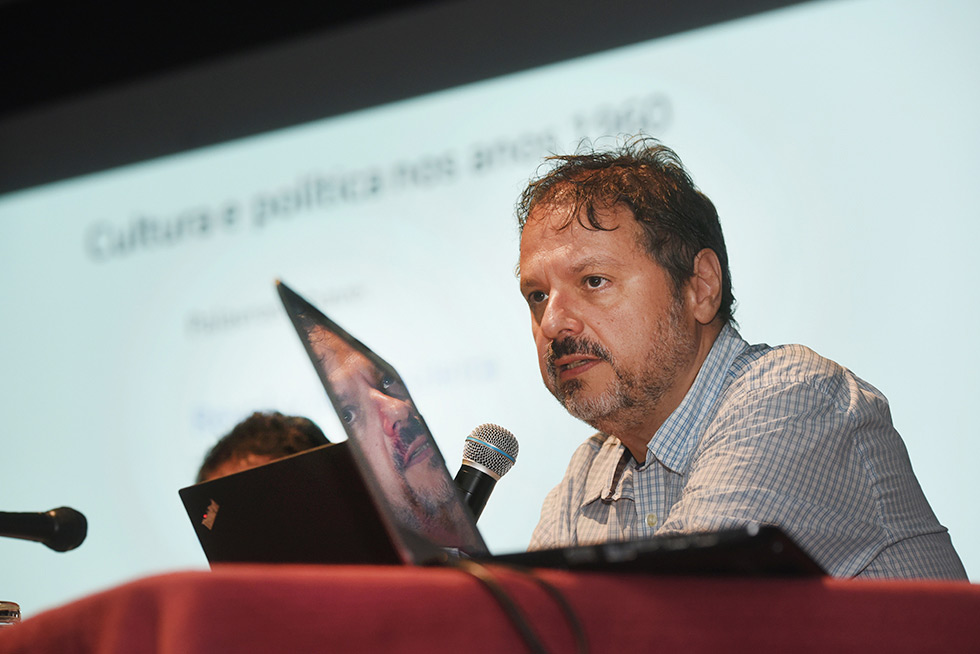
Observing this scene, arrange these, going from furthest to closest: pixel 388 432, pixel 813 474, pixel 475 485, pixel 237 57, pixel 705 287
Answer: pixel 237 57 → pixel 705 287 → pixel 475 485 → pixel 813 474 → pixel 388 432

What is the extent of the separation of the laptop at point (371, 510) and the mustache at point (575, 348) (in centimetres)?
Answer: 48

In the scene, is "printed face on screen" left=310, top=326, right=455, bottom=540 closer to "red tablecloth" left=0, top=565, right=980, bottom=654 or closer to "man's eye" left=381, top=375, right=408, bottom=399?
"man's eye" left=381, top=375, right=408, bottom=399

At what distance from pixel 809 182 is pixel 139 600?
1.88 metres

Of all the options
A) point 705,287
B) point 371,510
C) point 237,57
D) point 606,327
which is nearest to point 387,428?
point 371,510

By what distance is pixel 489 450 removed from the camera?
1.16m

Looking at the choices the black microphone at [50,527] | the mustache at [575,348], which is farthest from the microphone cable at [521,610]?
the mustache at [575,348]

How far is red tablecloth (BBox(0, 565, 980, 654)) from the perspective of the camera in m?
0.51

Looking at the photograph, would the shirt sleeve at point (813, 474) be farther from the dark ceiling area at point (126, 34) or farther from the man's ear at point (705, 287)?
the dark ceiling area at point (126, 34)

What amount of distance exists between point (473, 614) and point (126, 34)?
3045 mm

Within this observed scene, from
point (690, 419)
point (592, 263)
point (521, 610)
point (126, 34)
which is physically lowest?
point (690, 419)

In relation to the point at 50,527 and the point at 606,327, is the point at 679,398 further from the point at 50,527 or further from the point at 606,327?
the point at 50,527

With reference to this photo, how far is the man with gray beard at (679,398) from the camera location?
1016mm

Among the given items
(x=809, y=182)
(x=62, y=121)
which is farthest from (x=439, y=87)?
(x=62, y=121)

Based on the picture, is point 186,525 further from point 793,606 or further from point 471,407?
point 793,606
